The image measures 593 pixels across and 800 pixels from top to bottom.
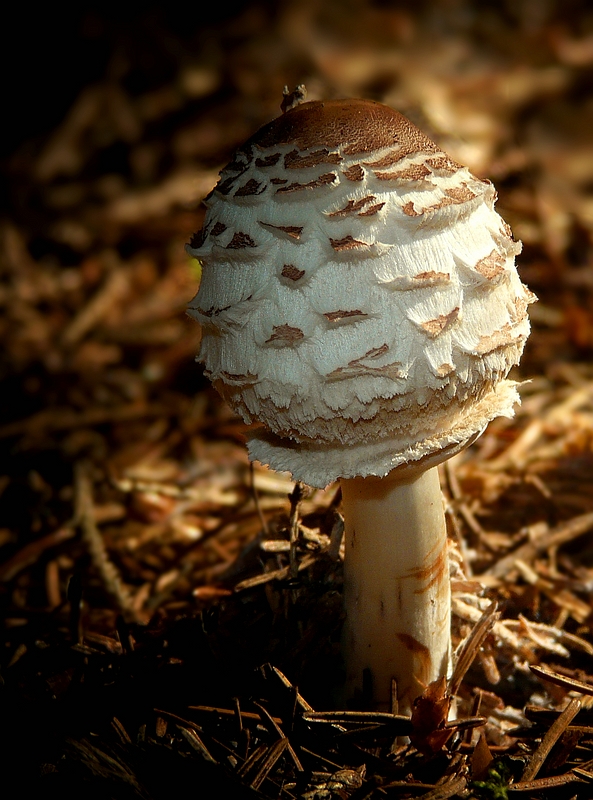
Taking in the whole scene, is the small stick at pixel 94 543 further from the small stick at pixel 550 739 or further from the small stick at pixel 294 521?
the small stick at pixel 550 739

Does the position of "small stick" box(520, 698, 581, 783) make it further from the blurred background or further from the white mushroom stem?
the blurred background

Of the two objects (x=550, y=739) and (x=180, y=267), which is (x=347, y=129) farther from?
(x=180, y=267)

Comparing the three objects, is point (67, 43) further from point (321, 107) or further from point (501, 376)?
point (501, 376)

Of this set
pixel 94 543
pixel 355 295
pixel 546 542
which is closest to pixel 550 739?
pixel 546 542

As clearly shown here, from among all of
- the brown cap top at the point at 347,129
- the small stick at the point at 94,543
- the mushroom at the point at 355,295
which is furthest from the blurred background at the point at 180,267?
the brown cap top at the point at 347,129

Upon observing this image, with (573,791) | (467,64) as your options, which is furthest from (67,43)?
(573,791)
